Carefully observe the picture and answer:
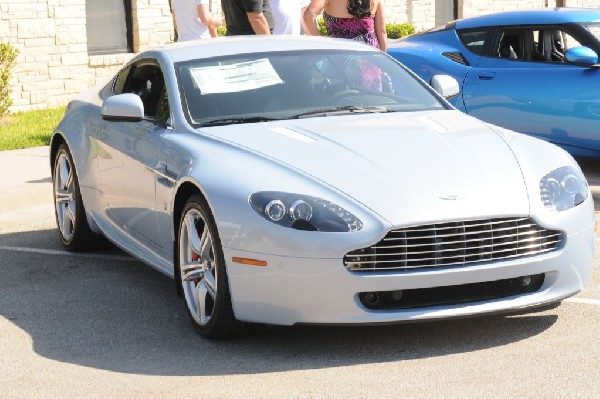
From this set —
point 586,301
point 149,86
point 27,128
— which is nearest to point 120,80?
point 149,86

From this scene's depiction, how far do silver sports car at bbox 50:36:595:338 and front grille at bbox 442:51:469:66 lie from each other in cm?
419

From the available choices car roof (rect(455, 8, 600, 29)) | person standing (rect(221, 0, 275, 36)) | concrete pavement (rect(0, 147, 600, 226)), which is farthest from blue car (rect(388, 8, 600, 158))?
person standing (rect(221, 0, 275, 36))

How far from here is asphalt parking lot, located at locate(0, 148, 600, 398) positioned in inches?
221

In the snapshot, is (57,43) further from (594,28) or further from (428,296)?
(428,296)

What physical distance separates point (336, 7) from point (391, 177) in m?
5.64

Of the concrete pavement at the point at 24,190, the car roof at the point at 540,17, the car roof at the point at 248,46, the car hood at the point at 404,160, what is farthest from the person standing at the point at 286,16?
the car hood at the point at 404,160

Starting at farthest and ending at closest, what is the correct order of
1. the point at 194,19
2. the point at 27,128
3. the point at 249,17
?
1. the point at 27,128
2. the point at 194,19
3. the point at 249,17

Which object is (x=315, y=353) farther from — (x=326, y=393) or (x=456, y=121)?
(x=456, y=121)

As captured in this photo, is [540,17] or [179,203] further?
[540,17]

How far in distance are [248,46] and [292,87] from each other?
0.55m

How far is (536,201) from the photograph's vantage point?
6.21 m

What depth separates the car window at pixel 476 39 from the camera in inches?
472

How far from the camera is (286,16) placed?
1269 cm

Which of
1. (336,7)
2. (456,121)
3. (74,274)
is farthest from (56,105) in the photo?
(456,121)
